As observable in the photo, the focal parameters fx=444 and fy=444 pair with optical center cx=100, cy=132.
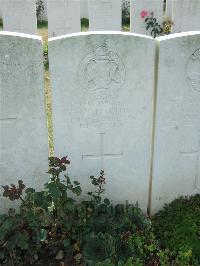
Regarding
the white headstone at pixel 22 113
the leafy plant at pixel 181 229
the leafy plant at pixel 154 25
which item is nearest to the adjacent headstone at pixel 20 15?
the leafy plant at pixel 154 25

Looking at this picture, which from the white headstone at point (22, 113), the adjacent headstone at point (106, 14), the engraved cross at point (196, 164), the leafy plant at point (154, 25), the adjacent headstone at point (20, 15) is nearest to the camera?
the white headstone at point (22, 113)

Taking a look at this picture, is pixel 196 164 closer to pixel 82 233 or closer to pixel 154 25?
pixel 82 233

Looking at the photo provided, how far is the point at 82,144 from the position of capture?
3906 mm

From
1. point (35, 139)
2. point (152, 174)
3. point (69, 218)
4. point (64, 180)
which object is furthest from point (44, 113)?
point (152, 174)

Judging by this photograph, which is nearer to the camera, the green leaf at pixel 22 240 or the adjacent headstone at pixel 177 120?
the green leaf at pixel 22 240

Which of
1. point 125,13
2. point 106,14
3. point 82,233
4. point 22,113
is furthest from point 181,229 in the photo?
point 125,13

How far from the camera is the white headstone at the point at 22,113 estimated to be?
137 inches

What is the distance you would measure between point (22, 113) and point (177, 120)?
135cm

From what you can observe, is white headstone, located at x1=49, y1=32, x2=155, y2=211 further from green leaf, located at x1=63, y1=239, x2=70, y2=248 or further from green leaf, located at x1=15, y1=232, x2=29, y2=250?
green leaf, located at x1=15, y1=232, x2=29, y2=250

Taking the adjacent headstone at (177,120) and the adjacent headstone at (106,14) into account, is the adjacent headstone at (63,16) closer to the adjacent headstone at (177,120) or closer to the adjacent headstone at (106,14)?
the adjacent headstone at (106,14)

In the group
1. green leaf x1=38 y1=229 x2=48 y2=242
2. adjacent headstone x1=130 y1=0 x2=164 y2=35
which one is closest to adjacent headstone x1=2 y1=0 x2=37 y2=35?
adjacent headstone x1=130 y1=0 x2=164 y2=35

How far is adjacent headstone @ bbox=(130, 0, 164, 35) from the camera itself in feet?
26.9

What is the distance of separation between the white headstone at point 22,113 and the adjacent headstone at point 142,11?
5140mm

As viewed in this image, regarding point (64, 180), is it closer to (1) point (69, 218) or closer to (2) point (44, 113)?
(1) point (69, 218)
